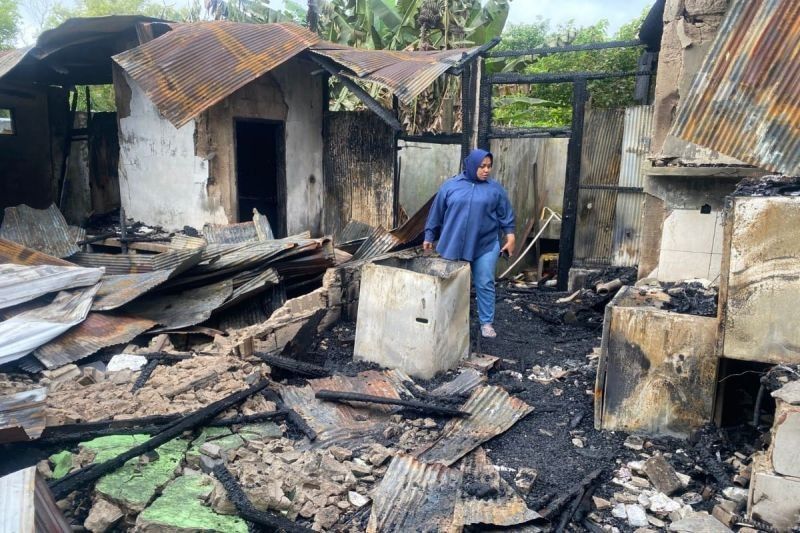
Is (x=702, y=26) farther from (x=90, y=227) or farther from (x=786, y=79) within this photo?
(x=90, y=227)

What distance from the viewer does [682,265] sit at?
515 cm

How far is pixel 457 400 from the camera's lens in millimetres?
4797

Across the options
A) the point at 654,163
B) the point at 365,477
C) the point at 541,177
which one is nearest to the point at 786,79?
the point at 654,163

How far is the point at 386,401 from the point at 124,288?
319cm

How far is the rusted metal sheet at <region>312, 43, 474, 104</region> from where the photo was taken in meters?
7.01

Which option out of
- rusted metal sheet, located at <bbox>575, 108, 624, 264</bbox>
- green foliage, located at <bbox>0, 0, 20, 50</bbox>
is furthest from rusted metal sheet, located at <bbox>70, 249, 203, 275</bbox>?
green foliage, located at <bbox>0, 0, 20, 50</bbox>

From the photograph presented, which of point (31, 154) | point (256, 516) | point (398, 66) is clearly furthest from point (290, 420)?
point (31, 154)

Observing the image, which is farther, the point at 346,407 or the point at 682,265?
the point at 682,265

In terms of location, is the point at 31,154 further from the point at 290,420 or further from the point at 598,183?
the point at 598,183

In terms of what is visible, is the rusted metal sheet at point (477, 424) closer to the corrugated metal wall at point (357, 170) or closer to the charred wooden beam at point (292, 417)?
the charred wooden beam at point (292, 417)

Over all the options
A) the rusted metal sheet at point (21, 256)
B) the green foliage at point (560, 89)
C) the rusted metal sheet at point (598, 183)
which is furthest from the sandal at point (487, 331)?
the green foliage at point (560, 89)

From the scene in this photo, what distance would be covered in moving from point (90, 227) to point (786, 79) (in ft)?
30.6

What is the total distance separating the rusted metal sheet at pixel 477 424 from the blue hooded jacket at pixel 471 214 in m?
1.66

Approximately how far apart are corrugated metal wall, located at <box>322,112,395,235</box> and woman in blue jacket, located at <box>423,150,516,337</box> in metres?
2.84
